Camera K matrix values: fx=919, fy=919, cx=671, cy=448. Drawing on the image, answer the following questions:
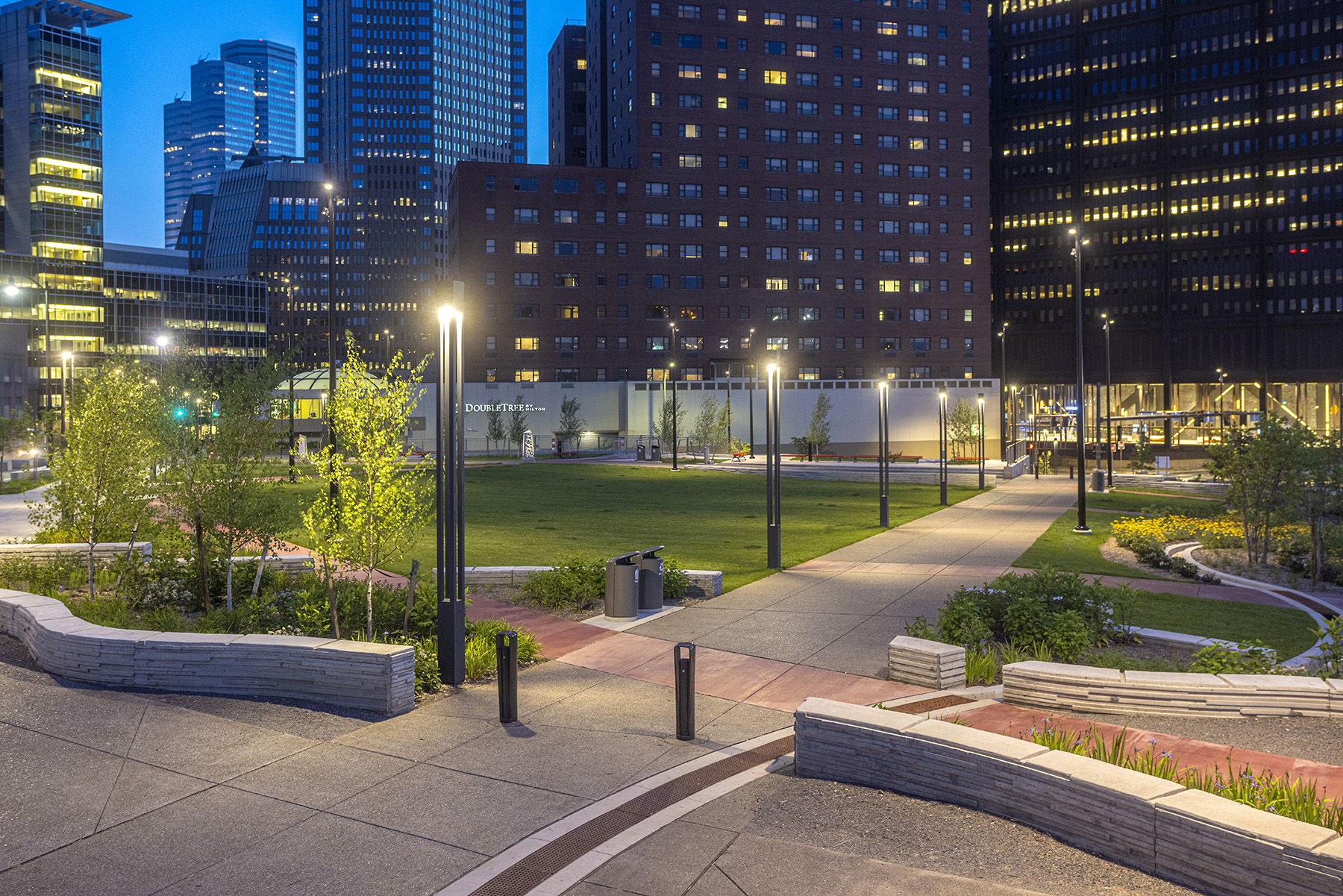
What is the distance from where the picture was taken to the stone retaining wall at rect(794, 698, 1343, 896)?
223 inches

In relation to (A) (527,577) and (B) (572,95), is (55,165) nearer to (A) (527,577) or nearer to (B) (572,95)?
(B) (572,95)

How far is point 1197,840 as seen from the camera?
237 inches

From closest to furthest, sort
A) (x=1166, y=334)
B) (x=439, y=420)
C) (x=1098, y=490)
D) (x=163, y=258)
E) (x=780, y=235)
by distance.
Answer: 1. (x=439, y=420)
2. (x=1098, y=490)
3. (x=780, y=235)
4. (x=1166, y=334)
5. (x=163, y=258)

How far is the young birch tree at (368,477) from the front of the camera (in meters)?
11.9

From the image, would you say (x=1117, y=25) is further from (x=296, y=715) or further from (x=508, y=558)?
(x=296, y=715)

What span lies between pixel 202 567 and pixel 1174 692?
45.6 ft

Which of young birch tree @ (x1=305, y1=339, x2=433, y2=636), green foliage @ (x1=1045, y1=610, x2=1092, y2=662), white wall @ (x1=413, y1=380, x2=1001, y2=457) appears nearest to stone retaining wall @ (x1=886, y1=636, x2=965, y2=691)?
green foliage @ (x1=1045, y1=610, x2=1092, y2=662)

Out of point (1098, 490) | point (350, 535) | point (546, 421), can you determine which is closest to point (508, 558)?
point (350, 535)

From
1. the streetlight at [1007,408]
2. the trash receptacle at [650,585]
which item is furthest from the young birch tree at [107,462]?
the streetlight at [1007,408]

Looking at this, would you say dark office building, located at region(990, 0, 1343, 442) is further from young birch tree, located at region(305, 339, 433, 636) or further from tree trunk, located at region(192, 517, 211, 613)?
young birch tree, located at region(305, 339, 433, 636)

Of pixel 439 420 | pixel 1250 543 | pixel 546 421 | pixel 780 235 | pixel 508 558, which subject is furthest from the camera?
pixel 780 235

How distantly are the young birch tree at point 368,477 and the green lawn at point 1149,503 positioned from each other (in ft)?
90.8

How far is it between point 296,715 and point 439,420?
3.79m

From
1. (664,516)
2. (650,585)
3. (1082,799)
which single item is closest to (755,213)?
(664,516)
